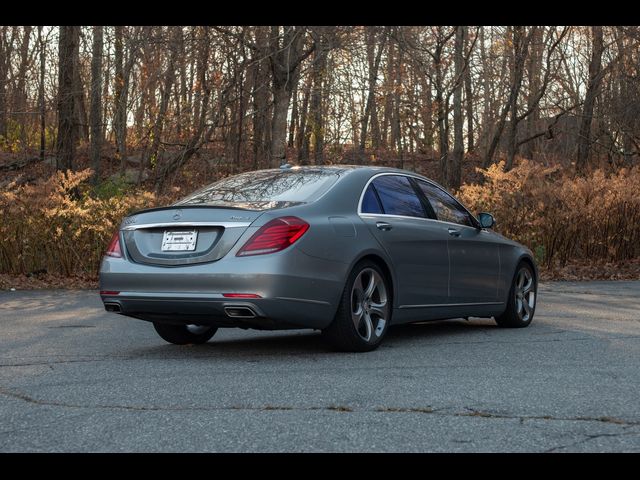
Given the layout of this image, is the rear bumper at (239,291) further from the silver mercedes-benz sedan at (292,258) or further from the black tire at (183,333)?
the black tire at (183,333)

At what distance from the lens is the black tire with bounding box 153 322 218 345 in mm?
8750

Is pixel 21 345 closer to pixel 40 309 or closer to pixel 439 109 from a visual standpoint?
pixel 40 309

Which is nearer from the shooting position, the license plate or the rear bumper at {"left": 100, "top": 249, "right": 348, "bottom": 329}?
the rear bumper at {"left": 100, "top": 249, "right": 348, "bottom": 329}

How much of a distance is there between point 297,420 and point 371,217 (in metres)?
3.29

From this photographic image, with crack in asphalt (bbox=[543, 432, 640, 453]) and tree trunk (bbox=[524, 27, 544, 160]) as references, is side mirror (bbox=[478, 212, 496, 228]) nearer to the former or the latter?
crack in asphalt (bbox=[543, 432, 640, 453])

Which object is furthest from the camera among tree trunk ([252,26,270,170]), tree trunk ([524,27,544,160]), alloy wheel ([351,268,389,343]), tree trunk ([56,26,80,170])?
tree trunk ([524,27,544,160])

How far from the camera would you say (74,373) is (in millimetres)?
7074

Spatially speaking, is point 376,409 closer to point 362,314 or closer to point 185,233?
point 362,314

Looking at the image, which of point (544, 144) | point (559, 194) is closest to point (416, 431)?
point (559, 194)

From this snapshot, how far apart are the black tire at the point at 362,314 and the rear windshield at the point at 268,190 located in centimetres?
75

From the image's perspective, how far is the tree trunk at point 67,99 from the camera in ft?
82.5

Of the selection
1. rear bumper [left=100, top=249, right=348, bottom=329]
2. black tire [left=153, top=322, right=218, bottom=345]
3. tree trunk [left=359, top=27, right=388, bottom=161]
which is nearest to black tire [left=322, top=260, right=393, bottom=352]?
rear bumper [left=100, top=249, right=348, bottom=329]

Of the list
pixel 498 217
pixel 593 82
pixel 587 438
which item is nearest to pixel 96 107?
pixel 593 82

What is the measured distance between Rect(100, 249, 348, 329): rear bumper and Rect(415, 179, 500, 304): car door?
1.97m
